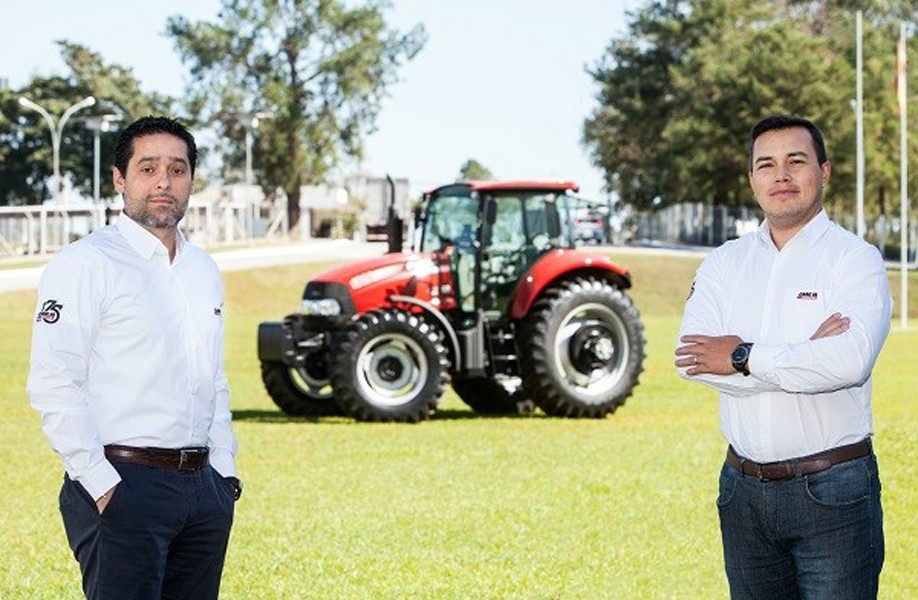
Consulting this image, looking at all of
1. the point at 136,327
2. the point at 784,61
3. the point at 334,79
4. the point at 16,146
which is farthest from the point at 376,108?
the point at 136,327

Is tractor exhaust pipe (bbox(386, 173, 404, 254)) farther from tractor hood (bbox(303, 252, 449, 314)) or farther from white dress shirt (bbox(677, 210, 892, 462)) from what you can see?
white dress shirt (bbox(677, 210, 892, 462))

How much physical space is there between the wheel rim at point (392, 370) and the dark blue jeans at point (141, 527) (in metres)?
14.5

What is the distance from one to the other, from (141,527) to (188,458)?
0.82 ft

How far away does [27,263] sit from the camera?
6575cm

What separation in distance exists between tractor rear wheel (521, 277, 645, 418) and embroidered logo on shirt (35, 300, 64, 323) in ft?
49.8

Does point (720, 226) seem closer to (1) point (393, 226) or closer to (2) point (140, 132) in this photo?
(1) point (393, 226)

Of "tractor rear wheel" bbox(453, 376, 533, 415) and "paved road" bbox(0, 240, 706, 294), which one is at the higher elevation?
"paved road" bbox(0, 240, 706, 294)

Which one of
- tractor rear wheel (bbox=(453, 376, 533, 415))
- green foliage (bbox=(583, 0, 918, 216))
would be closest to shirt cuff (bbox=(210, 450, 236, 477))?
tractor rear wheel (bbox=(453, 376, 533, 415))

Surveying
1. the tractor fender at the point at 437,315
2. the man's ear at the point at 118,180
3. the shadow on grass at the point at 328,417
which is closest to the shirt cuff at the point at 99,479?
the man's ear at the point at 118,180

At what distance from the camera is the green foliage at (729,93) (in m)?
83.6

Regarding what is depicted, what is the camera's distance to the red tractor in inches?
806

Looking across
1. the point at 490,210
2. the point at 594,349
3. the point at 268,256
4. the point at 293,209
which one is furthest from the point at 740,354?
the point at 293,209

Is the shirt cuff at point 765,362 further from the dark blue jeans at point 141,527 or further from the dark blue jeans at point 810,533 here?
the dark blue jeans at point 141,527

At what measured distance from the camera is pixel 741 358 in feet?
18.0
